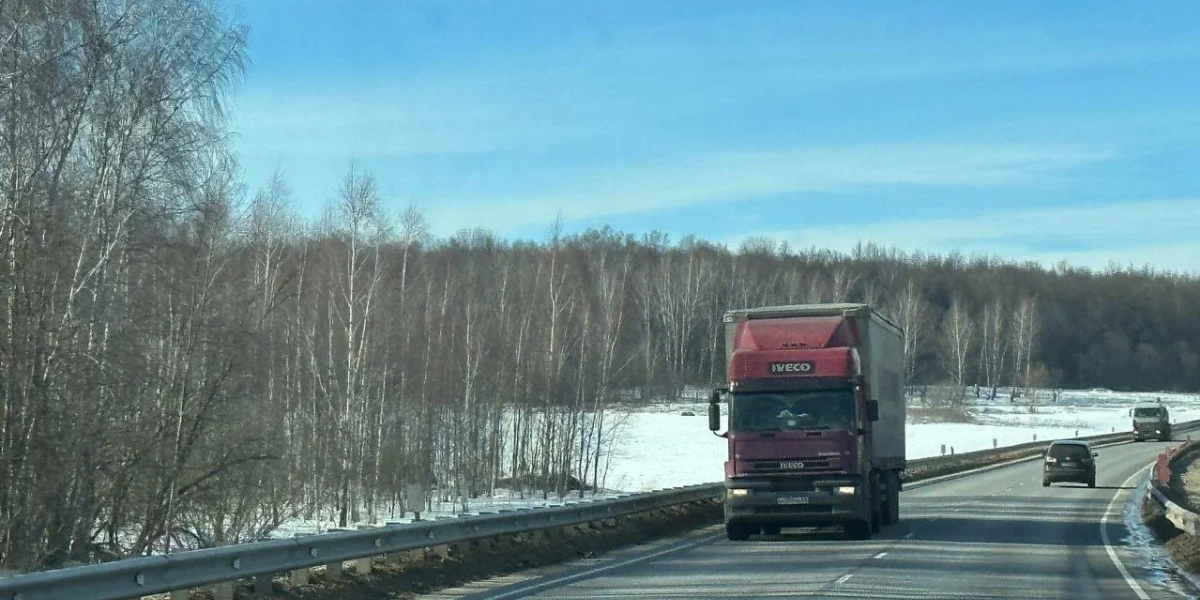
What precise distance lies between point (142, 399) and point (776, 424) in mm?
10879

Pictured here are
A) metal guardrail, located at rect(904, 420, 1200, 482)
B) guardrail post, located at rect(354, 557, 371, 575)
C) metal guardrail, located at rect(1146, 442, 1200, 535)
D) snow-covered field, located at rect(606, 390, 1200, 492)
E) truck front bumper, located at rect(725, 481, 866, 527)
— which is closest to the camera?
guardrail post, located at rect(354, 557, 371, 575)

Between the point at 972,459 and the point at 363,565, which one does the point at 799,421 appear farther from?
the point at 972,459

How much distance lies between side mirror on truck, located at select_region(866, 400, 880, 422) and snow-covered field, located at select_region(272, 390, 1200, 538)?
961cm

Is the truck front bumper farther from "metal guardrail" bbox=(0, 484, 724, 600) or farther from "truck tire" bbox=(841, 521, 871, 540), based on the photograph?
"metal guardrail" bbox=(0, 484, 724, 600)

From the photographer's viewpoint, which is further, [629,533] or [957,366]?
[957,366]

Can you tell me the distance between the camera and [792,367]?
75.3 feet

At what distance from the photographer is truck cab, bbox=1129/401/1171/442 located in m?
80.2

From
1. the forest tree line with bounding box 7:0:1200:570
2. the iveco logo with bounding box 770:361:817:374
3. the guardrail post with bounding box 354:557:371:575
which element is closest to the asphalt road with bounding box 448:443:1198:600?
the guardrail post with bounding box 354:557:371:575

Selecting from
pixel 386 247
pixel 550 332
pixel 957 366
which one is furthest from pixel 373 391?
pixel 957 366

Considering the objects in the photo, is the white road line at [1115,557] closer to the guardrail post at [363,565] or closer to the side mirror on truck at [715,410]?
the side mirror on truck at [715,410]

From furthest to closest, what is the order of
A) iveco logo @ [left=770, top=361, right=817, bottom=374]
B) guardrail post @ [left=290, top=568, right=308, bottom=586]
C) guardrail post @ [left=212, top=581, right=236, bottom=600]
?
iveco logo @ [left=770, top=361, right=817, bottom=374] → guardrail post @ [left=290, top=568, right=308, bottom=586] → guardrail post @ [left=212, top=581, right=236, bottom=600]

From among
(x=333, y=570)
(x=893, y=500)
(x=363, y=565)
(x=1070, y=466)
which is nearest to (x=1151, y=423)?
(x=1070, y=466)

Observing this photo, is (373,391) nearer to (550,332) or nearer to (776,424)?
(550,332)

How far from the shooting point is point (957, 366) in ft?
452
